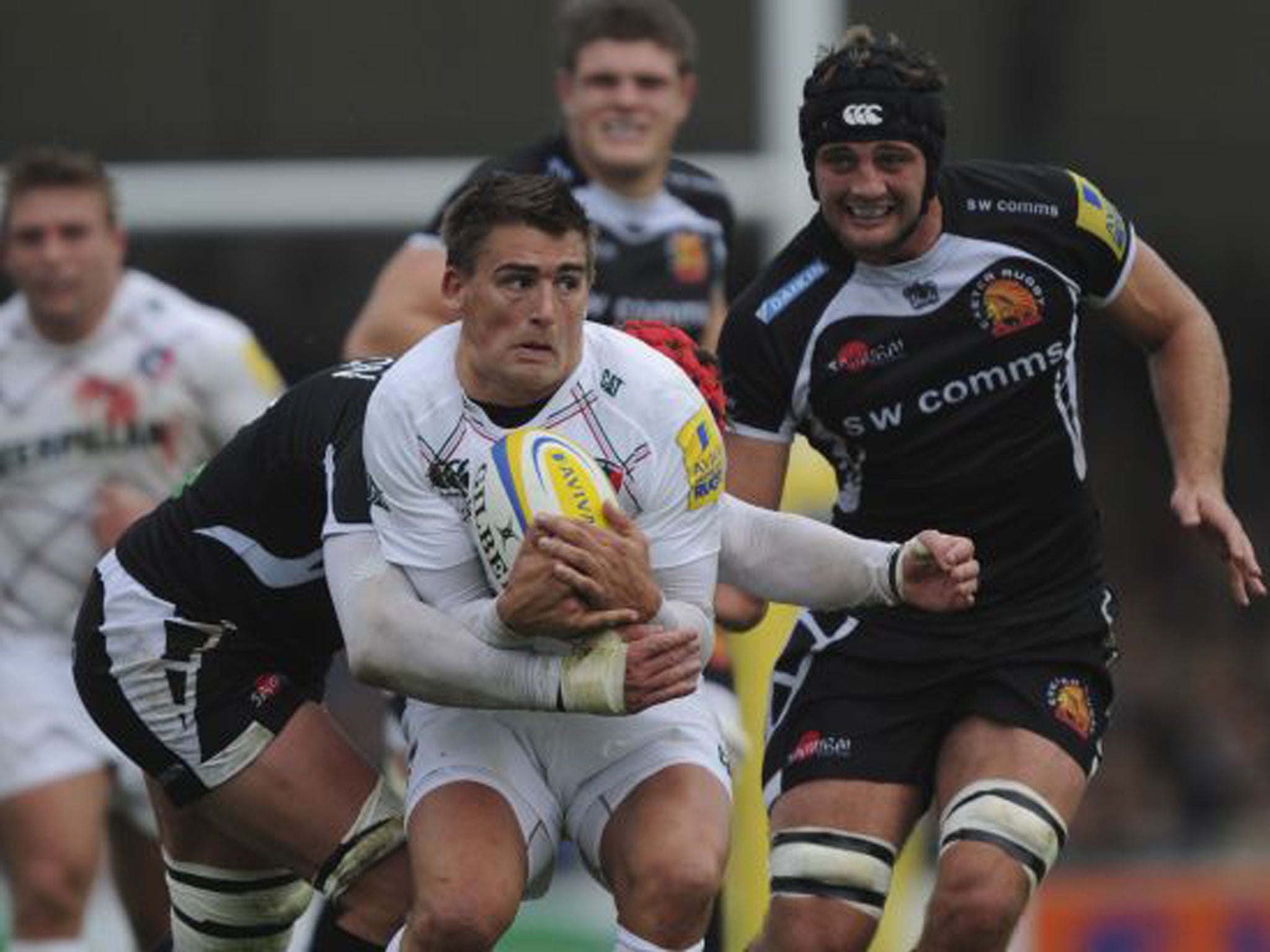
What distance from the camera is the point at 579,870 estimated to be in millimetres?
13031

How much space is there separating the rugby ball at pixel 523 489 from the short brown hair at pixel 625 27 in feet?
9.15

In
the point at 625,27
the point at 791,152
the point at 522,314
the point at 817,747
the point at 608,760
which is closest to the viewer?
the point at 522,314

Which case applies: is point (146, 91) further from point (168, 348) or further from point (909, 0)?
point (168, 348)

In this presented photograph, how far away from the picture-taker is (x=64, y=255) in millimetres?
9211

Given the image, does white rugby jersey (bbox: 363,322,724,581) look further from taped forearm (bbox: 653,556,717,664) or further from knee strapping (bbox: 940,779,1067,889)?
knee strapping (bbox: 940,779,1067,889)

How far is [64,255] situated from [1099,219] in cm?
323

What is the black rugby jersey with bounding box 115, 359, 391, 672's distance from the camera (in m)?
6.90


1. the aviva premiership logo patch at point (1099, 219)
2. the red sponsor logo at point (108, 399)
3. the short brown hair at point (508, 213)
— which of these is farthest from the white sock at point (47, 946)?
the aviva premiership logo patch at point (1099, 219)

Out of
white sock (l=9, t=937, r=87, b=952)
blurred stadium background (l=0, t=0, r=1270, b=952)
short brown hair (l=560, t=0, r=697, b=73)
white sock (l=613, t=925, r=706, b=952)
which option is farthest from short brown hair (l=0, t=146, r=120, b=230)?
blurred stadium background (l=0, t=0, r=1270, b=952)

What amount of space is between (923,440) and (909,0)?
372 inches

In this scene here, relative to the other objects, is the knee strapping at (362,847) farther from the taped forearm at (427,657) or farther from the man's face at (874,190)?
the man's face at (874,190)

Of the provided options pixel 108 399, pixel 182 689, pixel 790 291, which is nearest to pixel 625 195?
pixel 108 399

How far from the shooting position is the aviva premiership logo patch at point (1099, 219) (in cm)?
729

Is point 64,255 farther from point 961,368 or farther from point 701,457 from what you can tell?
point 701,457
